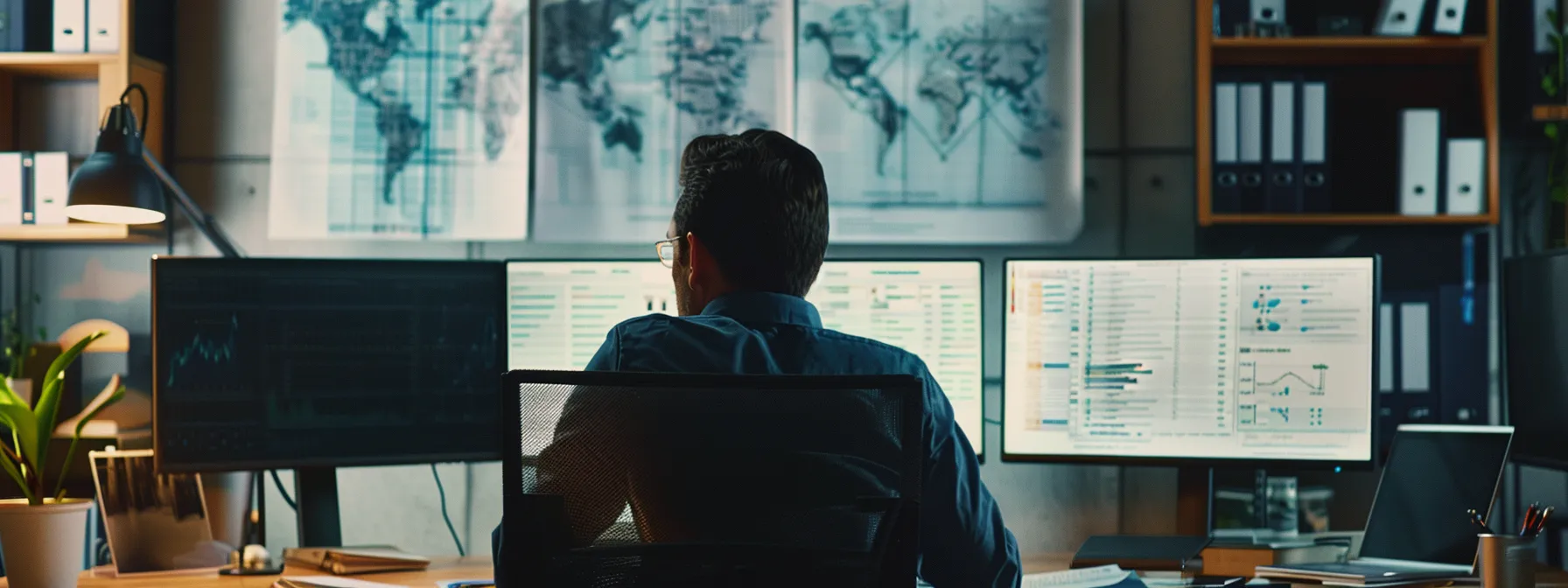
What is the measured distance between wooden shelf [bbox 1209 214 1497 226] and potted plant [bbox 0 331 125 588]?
1958mm

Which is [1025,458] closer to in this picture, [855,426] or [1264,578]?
[1264,578]

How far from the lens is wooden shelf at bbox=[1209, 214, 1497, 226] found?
7.38 feet

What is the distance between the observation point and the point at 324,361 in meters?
2.09

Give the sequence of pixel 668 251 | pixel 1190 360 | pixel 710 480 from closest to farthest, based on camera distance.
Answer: pixel 710 480 → pixel 668 251 → pixel 1190 360

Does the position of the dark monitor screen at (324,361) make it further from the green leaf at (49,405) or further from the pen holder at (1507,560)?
the pen holder at (1507,560)

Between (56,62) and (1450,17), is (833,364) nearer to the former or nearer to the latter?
(1450,17)

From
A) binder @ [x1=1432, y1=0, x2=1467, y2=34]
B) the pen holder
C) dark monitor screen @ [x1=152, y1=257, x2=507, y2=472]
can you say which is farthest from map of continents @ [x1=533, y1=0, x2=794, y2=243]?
the pen holder

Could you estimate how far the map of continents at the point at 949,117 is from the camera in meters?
2.50

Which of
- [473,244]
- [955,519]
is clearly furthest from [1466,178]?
[473,244]

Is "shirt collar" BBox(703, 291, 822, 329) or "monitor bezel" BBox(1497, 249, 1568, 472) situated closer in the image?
"shirt collar" BBox(703, 291, 822, 329)

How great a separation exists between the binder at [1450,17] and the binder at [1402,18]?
0.03 metres

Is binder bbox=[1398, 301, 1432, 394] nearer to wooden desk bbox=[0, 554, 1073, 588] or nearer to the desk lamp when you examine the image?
wooden desk bbox=[0, 554, 1073, 588]

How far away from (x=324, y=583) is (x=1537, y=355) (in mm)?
2043

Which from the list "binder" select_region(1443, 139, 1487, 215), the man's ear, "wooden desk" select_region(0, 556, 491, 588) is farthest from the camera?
"binder" select_region(1443, 139, 1487, 215)
